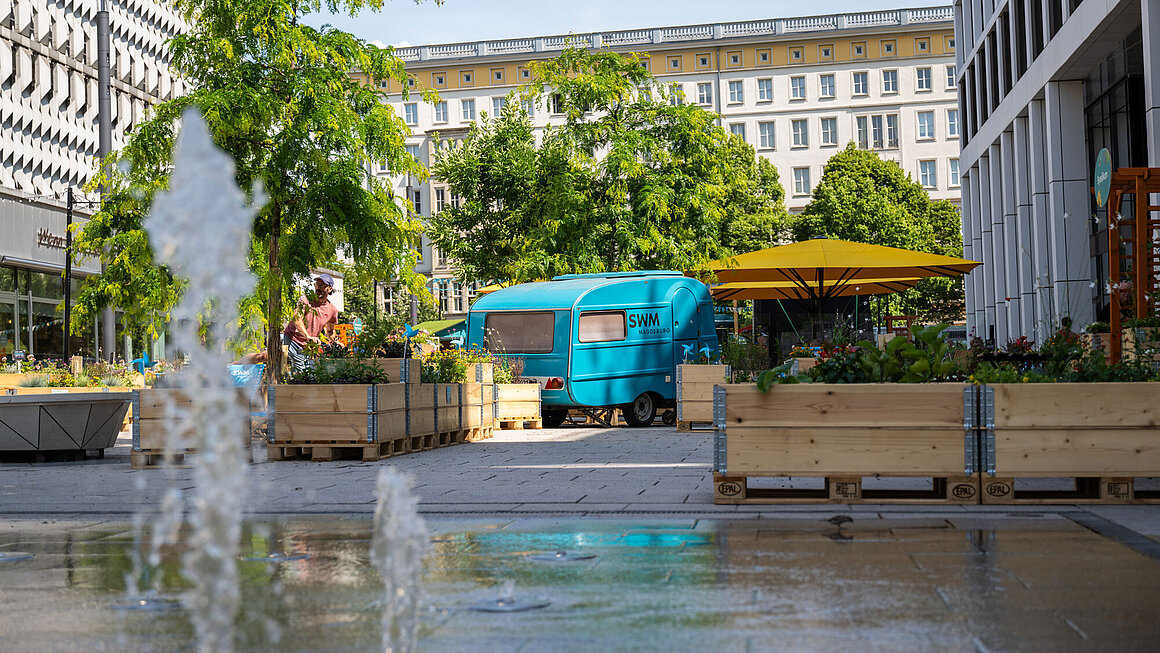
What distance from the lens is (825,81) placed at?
79.6 m

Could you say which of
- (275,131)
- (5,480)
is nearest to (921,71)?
(275,131)

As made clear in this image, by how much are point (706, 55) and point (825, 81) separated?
7943mm

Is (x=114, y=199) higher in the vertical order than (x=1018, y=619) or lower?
higher

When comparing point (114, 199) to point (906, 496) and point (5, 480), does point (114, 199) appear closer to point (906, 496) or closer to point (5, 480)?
point (5, 480)

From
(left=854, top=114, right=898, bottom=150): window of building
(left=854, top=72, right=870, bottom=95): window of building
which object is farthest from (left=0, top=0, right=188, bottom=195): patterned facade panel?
(left=854, top=114, right=898, bottom=150): window of building

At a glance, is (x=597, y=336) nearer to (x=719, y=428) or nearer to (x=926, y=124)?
Answer: (x=719, y=428)

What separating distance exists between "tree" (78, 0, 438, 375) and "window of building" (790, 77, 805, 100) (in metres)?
66.2

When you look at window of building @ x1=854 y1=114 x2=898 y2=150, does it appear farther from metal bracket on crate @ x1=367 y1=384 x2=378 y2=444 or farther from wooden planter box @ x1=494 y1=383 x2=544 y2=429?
metal bracket on crate @ x1=367 y1=384 x2=378 y2=444

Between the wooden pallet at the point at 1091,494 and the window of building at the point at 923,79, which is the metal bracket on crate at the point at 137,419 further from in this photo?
the window of building at the point at 923,79

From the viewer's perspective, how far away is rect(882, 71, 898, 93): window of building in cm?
7894

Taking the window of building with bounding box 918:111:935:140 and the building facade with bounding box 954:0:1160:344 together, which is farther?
the window of building with bounding box 918:111:935:140

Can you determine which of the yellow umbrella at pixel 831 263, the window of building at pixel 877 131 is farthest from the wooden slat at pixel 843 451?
the window of building at pixel 877 131

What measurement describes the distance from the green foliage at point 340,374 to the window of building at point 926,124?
71.0m

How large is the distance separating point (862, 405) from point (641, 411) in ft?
45.7
